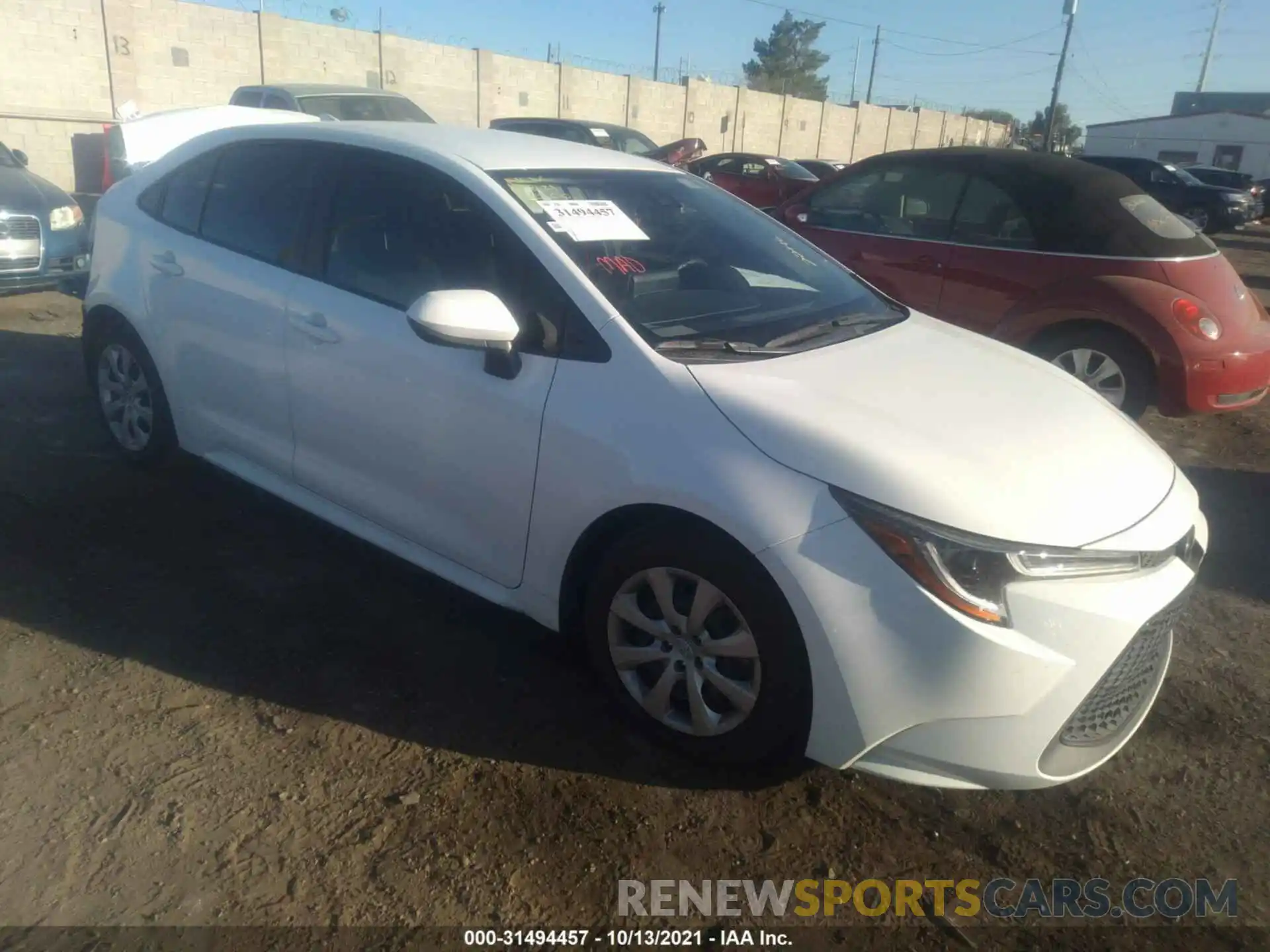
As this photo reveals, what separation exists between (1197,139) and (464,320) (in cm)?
5583

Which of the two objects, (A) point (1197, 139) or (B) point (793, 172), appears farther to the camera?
(A) point (1197, 139)

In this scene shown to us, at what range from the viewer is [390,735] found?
2.84 meters

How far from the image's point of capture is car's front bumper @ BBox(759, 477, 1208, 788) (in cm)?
223

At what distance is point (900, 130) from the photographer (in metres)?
48.2

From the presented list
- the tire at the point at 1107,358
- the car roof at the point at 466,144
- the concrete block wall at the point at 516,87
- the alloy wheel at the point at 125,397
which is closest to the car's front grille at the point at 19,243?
the alloy wheel at the point at 125,397

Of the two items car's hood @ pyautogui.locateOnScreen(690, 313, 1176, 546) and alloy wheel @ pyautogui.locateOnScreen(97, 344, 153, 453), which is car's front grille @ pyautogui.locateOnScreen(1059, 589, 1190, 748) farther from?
alloy wheel @ pyautogui.locateOnScreen(97, 344, 153, 453)

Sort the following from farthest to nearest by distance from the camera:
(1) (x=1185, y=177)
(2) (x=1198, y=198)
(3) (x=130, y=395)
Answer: (1) (x=1185, y=177) → (2) (x=1198, y=198) → (3) (x=130, y=395)

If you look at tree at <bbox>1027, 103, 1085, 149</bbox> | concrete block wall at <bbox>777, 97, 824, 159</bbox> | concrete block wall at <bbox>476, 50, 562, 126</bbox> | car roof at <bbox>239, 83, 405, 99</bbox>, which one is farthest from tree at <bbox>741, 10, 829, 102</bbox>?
car roof at <bbox>239, 83, 405, 99</bbox>

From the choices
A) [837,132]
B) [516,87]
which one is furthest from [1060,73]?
[516,87]

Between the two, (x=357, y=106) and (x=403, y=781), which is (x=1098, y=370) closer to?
(x=403, y=781)

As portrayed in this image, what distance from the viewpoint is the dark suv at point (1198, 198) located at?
20.0m

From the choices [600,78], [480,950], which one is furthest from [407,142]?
[600,78]

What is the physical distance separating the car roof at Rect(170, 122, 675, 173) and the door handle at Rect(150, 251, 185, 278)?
0.53 m

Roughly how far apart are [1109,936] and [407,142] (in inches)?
124
